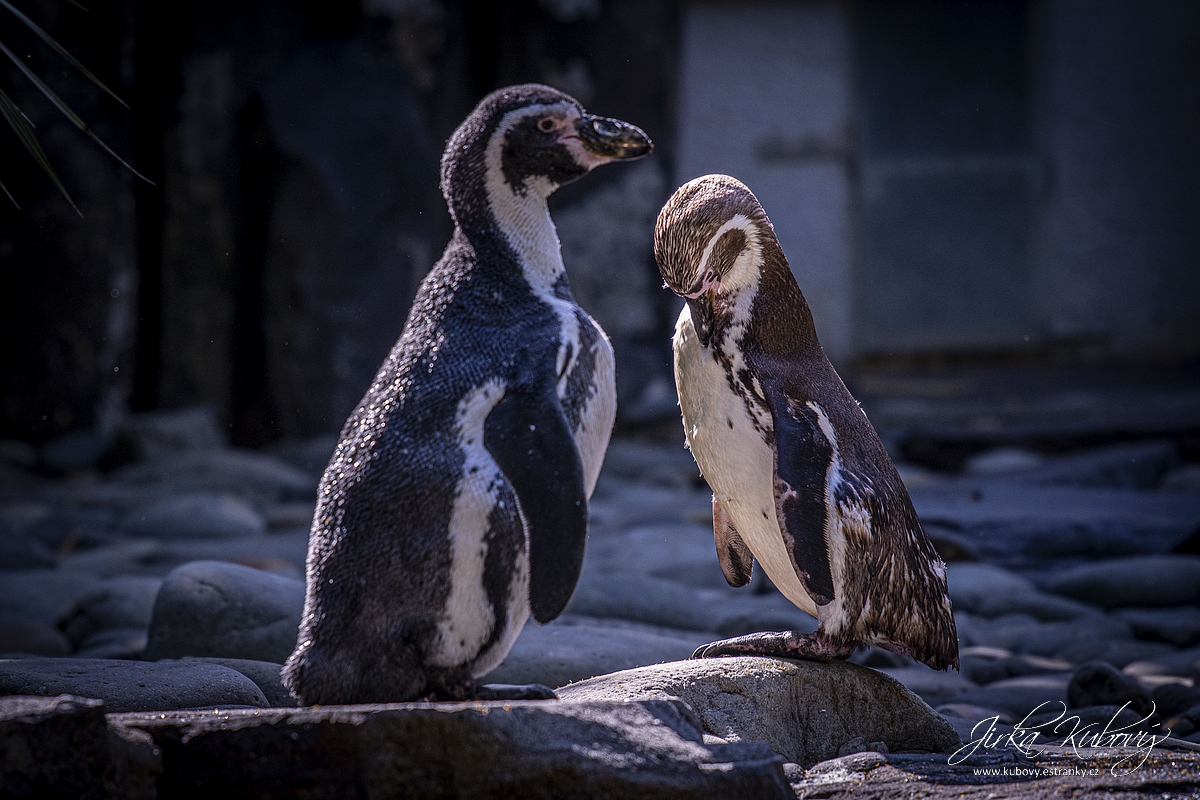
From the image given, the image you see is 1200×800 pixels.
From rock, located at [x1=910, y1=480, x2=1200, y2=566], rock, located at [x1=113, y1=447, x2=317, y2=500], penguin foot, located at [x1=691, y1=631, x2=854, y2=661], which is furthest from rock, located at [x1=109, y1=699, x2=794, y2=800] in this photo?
rock, located at [x1=113, y1=447, x2=317, y2=500]

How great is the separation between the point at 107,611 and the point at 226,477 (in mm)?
2988

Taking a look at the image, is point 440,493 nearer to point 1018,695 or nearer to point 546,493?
point 546,493

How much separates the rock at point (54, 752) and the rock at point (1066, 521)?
4.45m

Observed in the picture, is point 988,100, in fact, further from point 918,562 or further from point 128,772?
point 128,772

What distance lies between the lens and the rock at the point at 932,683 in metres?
3.73

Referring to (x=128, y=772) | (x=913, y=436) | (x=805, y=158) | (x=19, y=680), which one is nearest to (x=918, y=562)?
(x=128, y=772)

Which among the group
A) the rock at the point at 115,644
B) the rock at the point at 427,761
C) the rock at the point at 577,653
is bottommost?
the rock at the point at 115,644

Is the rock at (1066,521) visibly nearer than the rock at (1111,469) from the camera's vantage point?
Yes

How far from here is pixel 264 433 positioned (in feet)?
28.8

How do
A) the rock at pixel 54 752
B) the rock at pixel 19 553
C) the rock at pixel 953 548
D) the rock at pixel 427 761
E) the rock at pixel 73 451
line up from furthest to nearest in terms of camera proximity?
the rock at pixel 73 451 → the rock at pixel 953 548 → the rock at pixel 19 553 → the rock at pixel 427 761 → the rock at pixel 54 752

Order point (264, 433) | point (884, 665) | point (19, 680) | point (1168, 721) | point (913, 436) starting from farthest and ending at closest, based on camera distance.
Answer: point (264, 433), point (913, 436), point (884, 665), point (1168, 721), point (19, 680)

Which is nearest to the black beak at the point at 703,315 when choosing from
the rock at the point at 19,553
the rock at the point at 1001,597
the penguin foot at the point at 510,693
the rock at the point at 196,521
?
the penguin foot at the point at 510,693

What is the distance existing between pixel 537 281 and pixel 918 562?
1.13 metres

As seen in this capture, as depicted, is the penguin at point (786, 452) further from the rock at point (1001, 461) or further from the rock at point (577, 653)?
the rock at point (1001, 461)
